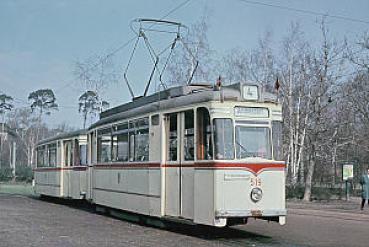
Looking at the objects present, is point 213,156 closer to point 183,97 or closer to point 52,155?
point 183,97

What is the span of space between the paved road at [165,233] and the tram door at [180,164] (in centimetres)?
A: 73

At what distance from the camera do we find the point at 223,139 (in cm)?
1416

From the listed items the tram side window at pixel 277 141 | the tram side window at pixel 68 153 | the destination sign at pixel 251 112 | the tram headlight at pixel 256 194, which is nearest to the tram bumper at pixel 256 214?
the tram headlight at pixel 256 194

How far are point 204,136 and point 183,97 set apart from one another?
4.91ft

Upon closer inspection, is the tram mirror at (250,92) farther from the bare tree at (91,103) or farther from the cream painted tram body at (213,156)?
the bare tree at (91,103)

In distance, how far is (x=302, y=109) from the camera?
37.5 meters

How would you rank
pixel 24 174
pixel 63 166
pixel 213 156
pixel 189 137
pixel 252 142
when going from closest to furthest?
pixel 213 156
pixel 252 142
pixel 189 137
pixel 63 166
pixel 24 174

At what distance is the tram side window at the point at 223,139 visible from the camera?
14102 mm

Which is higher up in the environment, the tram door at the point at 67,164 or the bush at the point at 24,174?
the tram door at the point at 67,164

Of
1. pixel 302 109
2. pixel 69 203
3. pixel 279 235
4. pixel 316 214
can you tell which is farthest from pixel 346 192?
pixel 279 235

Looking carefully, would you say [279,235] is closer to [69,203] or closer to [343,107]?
[69,203]

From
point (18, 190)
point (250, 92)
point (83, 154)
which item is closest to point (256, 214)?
point (250, 92)

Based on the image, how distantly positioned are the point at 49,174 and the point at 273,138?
17.9 m

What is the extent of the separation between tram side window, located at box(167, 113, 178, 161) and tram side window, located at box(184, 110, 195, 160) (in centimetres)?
56
